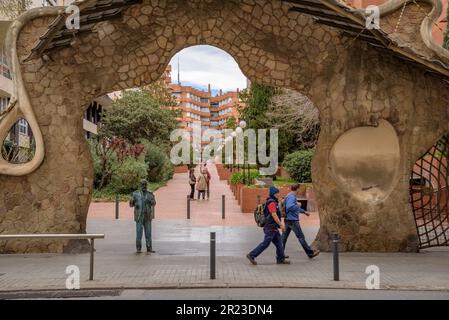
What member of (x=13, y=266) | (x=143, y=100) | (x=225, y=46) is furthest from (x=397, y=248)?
(x=143, y=100)

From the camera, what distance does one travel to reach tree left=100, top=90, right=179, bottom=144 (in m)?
44.8

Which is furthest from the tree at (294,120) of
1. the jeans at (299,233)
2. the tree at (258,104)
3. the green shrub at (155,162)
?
the jeans at (299,233)

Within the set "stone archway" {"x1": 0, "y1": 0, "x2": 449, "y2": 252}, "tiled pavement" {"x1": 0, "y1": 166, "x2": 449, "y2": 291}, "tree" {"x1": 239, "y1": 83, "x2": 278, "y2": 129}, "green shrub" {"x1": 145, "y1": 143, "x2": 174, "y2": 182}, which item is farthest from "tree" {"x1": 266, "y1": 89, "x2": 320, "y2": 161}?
"stone archway" {"x1": 0, "y1": 0, "x2": 449, "y2": 252}

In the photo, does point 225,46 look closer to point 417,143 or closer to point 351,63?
point 351,63

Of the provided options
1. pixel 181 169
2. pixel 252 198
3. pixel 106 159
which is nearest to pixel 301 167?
pixel 252 198

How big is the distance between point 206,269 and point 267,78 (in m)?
4.96

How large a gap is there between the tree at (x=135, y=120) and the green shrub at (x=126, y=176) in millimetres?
14071

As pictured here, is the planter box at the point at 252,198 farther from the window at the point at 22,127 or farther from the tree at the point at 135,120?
the tree at the point at 135,120

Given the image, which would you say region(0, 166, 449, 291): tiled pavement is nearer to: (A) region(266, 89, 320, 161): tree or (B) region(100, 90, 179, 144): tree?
(A) region(266, 89, 320, 161): tree

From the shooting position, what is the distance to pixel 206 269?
10.5 metres

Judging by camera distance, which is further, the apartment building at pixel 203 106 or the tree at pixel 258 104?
the apartment building at pixel 203 106

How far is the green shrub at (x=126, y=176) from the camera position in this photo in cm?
2983

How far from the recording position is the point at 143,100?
46.2 meters

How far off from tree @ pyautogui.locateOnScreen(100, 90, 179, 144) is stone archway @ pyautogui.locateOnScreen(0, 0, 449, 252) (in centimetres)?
3176
